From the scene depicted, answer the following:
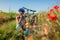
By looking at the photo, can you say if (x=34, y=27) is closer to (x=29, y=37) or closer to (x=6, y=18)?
(x=29, y=37)

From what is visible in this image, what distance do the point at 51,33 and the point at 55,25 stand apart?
0.25 meters

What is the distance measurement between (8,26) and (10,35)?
90 centimetres

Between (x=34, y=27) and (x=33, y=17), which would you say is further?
(x=33, y=17)

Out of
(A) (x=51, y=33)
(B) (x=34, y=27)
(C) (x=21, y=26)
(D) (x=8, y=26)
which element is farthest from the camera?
(D) (x=8, y=26)

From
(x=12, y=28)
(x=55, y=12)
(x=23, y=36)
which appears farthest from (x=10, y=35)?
(x=55, y=12)

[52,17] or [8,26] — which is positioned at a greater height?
[52,17]

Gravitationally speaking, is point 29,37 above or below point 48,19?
below

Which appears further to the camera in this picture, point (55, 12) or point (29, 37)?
point (29, 37)

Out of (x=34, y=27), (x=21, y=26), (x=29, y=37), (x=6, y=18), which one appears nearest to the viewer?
(x=21, y=26)

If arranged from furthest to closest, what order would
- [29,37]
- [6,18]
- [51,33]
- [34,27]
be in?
[6,18]
[34,27]
[29,37]
[51,33]

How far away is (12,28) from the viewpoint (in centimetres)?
926

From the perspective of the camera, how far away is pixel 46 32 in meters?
6.25

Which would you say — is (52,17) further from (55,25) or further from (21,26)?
(21,26)

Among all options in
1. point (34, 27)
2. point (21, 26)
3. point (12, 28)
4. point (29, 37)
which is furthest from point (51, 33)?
point (12, 28)
